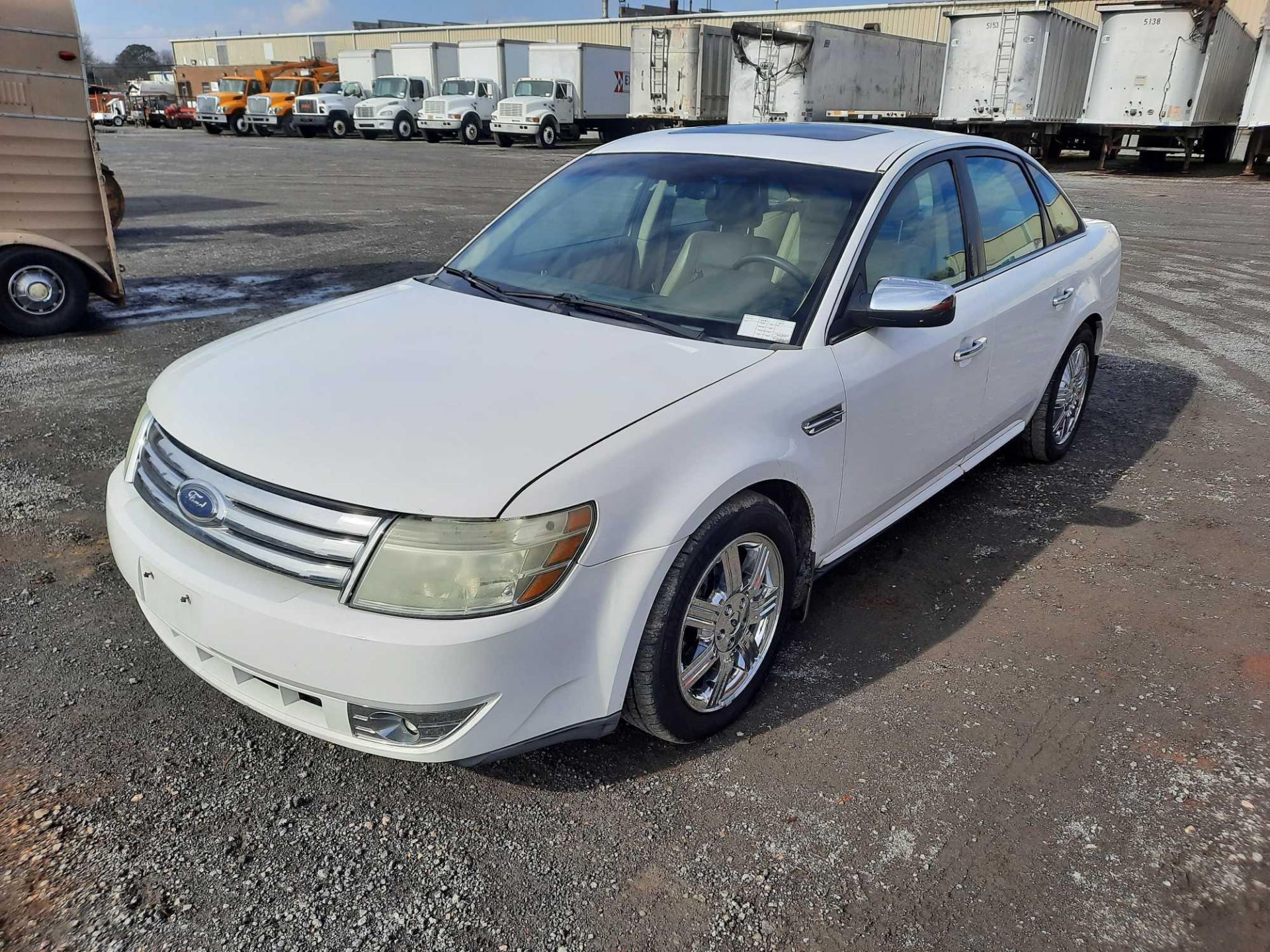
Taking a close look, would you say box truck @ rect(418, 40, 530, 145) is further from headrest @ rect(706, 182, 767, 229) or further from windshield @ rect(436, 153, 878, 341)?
headrest @ rect(706, 182, 767, 229)

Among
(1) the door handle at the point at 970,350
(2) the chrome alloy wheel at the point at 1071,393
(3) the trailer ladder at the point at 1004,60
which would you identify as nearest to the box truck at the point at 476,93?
(3) the trailer ladder at the point at 1004,60

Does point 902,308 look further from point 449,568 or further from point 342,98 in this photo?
point 342,98

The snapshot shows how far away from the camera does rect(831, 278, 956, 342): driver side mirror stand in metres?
2.99

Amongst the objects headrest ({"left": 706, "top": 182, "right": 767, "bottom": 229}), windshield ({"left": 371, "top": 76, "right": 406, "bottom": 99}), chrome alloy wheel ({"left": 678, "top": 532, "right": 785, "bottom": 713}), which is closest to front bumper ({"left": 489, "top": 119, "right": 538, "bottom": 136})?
windshield ({"left": 371, "top": 76, "right": 406, "bottom": 99})

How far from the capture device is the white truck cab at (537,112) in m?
32.9

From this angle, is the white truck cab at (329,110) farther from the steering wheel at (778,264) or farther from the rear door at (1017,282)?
the steering wheel at (778,264)

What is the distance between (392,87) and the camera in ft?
124

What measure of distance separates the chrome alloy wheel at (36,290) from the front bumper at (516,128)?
90.5ft

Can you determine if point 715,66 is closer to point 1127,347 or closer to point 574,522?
point 1127,347

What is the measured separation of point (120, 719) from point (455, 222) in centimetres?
1168

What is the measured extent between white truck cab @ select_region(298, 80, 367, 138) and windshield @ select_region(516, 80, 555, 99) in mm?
9316

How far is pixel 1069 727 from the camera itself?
3010mm

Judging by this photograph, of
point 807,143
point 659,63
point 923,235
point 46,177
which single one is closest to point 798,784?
point 923,235

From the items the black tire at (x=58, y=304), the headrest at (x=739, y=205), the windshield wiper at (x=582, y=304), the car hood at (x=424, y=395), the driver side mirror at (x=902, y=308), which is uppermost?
the headrest at (x=739, y=205)
